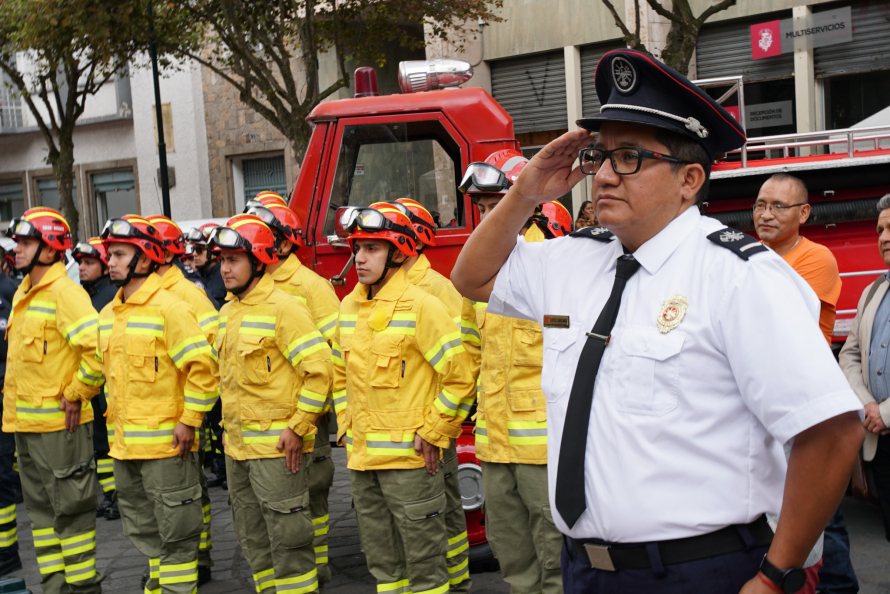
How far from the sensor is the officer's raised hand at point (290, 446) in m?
4.72

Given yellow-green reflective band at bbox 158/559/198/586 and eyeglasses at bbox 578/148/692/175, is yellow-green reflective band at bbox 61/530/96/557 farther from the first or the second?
eyeglasses at bbox 578/148/692/175

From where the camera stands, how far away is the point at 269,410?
4.84m

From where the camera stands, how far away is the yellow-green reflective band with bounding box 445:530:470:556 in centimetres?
490

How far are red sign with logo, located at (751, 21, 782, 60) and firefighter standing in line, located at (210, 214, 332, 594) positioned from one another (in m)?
10.7

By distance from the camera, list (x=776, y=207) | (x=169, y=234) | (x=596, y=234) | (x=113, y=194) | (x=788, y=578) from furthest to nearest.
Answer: (x=113, y=194)
(x=169, y=234)
(x=776, y=207)
(x=596, y=234)
(x=788, y=578)

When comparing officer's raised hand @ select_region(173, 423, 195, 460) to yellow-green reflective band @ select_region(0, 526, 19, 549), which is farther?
yellow-green reflective band @ select_region(0, 526, 19, 549)

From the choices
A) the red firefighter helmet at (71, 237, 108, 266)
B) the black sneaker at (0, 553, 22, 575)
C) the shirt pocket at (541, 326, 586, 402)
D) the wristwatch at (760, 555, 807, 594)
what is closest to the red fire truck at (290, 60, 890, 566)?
the red firefighter helmet at (71, 237, 108, 266)

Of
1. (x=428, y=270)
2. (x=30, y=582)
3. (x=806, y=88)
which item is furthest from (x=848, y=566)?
(x=806, y=88)

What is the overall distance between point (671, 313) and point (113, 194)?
23769 mm

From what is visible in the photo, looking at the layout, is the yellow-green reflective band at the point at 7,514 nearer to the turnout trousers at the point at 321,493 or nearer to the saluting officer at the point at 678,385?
the turnout trousers at the point at 321,493

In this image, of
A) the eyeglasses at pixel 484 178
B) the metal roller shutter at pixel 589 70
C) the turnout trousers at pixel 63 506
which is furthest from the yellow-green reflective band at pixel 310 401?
the metal roller shutter at pixel 589 70

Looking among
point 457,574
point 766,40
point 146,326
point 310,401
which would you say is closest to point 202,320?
point 146,326

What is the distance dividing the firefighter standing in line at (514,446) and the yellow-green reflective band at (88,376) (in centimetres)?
258

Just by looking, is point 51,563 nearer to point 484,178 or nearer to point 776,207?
point 484,178
